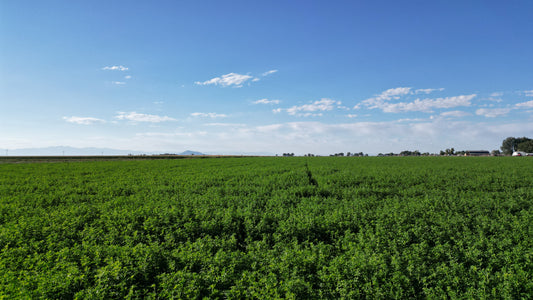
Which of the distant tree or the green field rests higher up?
the distant tree

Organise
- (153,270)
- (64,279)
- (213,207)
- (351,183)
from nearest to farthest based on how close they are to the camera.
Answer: (64,279) < (153,270) < (213,207) < (351,183)

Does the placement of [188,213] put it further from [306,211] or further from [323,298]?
[323,298]

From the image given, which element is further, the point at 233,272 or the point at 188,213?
the point at 188,213

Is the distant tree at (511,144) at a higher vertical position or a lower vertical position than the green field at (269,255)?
higher

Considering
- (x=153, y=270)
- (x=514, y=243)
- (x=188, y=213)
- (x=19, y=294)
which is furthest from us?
(x=188, y=213)

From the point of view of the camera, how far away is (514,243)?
8422 mm

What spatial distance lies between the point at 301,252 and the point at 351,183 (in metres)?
16.3

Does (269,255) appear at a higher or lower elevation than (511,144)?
lower

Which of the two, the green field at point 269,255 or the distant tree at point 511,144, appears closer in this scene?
the green field at point 269,255

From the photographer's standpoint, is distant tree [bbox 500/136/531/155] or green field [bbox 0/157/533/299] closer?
green field [bbox 0/157/533/299]

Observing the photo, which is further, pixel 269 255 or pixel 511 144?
pixel 511 144

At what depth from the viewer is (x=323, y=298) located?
5.57 metres

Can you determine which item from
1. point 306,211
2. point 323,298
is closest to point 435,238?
point 306,211

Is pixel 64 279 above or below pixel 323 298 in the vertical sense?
above
